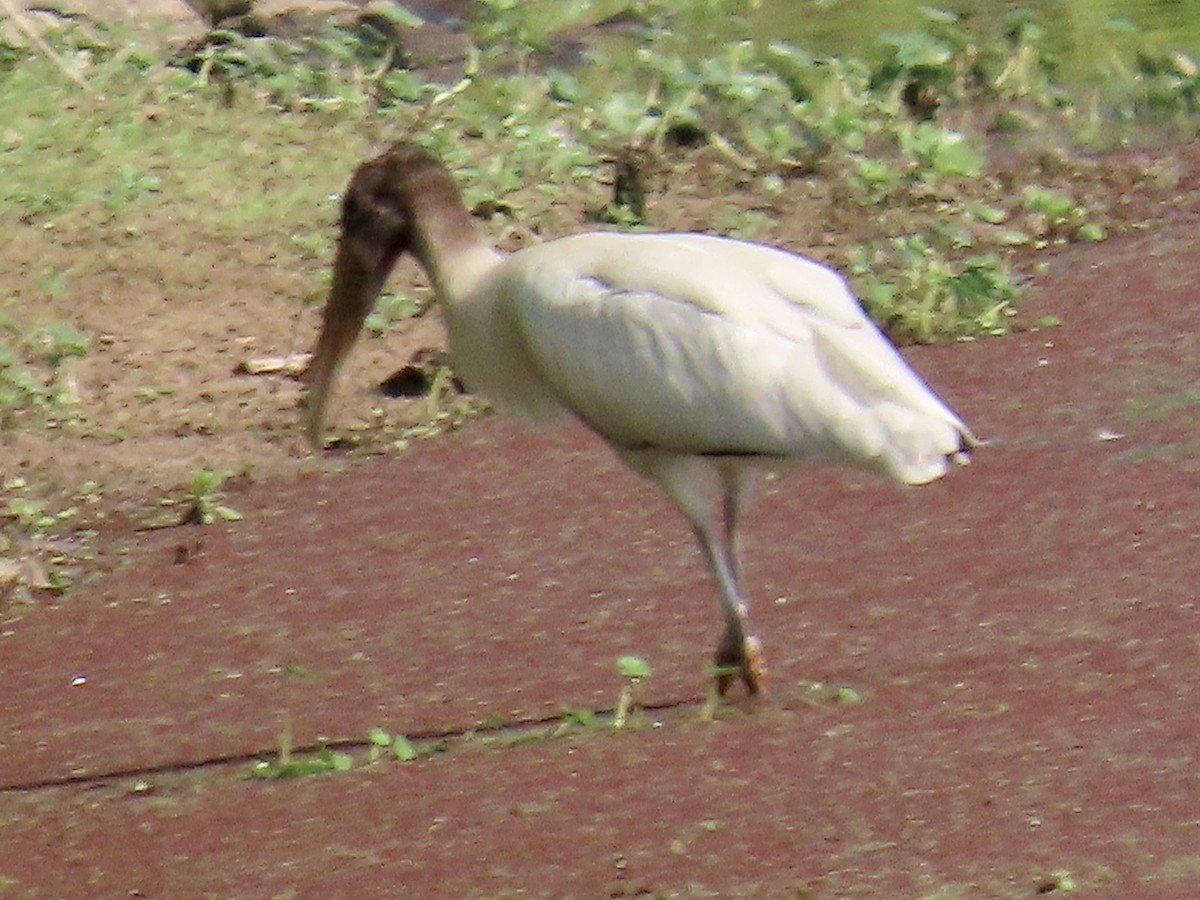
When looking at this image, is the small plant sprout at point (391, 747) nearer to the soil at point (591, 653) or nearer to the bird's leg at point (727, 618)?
the soil at point (591, 653)

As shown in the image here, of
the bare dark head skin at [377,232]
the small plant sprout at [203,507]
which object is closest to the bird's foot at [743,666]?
the bare dark head skin at [377,232]

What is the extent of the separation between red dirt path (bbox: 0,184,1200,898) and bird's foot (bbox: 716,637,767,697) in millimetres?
69

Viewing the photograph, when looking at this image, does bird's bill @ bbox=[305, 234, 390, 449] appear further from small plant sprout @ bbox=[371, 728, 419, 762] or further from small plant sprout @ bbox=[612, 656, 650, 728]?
small plant sprout @ bbox=[371, 728, 419, 762]

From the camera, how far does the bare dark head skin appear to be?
20.2ft

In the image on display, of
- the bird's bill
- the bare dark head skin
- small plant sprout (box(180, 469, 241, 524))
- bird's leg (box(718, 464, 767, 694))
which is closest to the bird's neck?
the bare dark head skin

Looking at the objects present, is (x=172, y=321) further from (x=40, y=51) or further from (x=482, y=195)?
(x=40, y=51)

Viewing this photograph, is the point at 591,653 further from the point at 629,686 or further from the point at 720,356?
the point at 720,356

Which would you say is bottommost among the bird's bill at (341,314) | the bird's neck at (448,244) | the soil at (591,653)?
the soil at (591,653)

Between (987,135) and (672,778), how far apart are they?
6.95 m

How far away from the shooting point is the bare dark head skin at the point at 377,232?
6.16 meters

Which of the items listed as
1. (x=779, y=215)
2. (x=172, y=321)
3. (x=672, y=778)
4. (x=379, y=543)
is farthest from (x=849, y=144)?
(x=672, y=778)

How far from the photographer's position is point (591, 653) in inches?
232

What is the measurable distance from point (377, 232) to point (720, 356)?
117cm

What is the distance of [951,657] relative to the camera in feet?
18.1
